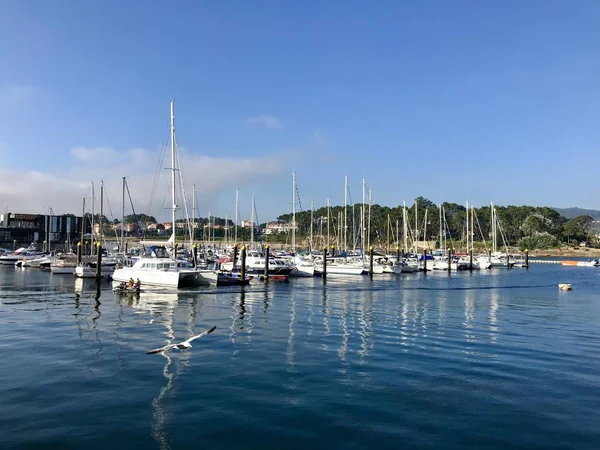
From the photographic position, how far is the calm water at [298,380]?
40.4 ft

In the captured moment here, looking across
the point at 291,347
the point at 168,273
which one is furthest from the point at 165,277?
the point at 291,347

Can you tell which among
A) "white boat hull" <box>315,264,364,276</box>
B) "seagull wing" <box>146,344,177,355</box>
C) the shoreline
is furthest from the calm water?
the shoreline

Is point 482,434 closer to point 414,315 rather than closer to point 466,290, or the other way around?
point 414,315

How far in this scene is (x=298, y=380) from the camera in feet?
55.9

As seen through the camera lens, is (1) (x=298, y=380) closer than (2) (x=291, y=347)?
Yes

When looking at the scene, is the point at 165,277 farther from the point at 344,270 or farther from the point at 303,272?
the point at 344,270

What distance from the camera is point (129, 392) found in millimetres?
15344

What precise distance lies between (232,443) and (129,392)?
5.21m

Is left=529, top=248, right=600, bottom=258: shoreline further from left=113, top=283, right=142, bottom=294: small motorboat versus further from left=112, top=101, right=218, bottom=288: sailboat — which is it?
left=113, top=283, right=142, bottom=294: small motorboat

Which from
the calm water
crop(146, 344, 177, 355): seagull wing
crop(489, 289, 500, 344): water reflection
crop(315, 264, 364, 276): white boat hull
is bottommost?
crop(489, 289, 500, 344): water reflection

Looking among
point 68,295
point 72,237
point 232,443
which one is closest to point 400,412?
point 232,443

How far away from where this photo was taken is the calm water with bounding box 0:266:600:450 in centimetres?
1232

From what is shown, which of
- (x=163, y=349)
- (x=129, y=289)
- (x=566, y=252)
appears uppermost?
(x=566, y=252)

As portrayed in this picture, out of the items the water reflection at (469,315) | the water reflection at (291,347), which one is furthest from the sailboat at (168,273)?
the water reflection at (469,315)
